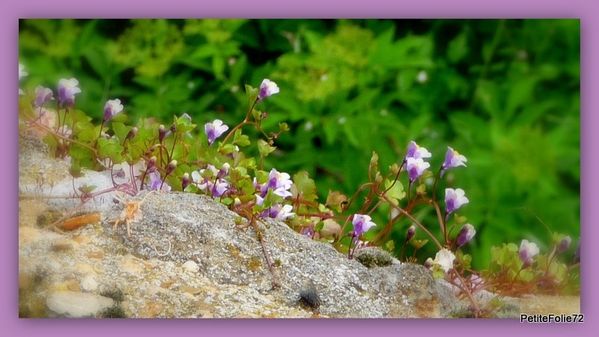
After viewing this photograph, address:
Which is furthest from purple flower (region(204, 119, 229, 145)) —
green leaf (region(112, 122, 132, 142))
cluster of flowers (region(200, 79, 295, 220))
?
green leaf (region(112, 122, 132, 142))

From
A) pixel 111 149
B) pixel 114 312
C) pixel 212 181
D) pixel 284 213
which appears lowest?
pixel 114 312

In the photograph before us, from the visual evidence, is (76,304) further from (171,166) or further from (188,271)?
(171,166)

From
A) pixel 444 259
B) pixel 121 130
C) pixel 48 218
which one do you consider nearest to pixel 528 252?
pixel 444 259

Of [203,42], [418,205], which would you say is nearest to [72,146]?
[203,42]

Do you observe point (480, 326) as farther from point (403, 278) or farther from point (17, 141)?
point (17, 141)

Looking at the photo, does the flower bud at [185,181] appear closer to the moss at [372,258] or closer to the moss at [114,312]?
the moss at [114,312]

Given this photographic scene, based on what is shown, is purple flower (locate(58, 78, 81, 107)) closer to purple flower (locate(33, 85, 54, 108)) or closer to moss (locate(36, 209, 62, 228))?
purple flower (locate(33, 85, 54, 108))
